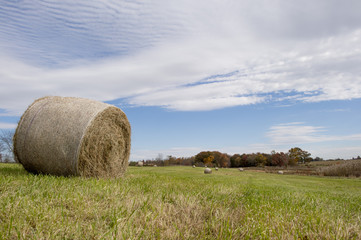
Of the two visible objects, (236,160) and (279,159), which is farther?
(236,160)

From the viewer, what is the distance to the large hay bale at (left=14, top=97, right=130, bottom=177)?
7797mm

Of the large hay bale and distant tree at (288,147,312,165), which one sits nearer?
the large hay bale

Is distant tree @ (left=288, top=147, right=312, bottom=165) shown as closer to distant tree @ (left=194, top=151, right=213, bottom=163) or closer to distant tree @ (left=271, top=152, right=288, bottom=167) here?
distant tree @ (left=271, top=152, right=288, bottom=167)

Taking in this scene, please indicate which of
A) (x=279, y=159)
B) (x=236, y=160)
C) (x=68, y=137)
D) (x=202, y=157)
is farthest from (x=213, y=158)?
(x=68, y=137)

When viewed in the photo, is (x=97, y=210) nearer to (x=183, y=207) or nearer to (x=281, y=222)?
(x=183, y=207)

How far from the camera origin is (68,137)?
7.79 m

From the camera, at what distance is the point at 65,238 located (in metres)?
2.64

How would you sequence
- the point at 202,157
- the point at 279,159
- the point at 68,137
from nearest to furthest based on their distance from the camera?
the point at 68,137 → the point at 279,159 → the point at 202,157

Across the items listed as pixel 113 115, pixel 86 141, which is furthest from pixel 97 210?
pixel 113 115

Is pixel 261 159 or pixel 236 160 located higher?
pixel 261 159

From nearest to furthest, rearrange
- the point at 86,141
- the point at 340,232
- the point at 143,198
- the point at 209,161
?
the point at 340,232 < the point at 143,198 < the point at 86,141 < the point at 209,161


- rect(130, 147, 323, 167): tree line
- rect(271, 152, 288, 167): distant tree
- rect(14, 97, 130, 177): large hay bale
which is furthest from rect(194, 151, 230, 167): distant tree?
rect(14, 97, 130, 177): large hay bale

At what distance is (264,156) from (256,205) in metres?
63.7

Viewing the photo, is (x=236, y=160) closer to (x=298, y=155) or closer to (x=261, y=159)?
(x=261, y=159)
